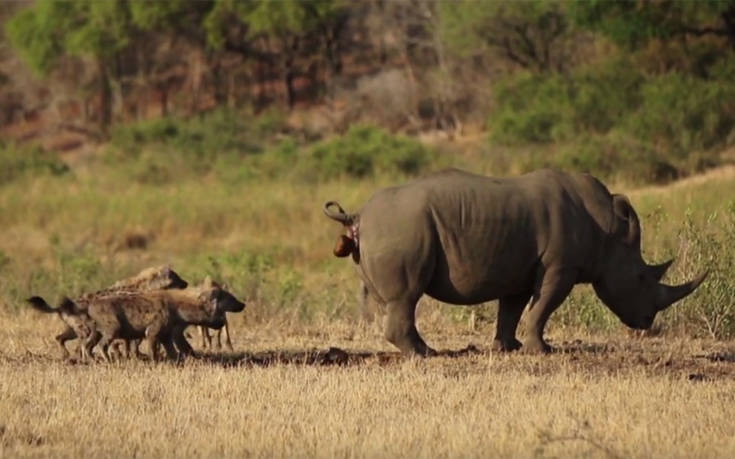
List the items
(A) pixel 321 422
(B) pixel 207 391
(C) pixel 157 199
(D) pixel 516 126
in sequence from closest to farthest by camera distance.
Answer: (A) pixel 321 422 → (B) pixel 207 391 → (C) pixel 157 199 → (D) pixel 516 126

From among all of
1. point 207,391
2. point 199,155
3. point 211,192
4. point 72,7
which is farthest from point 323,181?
point 207,391

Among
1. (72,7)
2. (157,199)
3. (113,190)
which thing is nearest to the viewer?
(157,199)

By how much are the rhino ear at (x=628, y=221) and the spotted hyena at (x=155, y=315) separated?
3087 millimetres

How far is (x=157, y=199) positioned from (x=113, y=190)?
2722 millimetres

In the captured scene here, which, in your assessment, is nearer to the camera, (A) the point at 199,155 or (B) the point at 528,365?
(B) the point at 528,365

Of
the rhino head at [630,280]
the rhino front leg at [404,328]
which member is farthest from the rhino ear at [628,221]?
the rhino front leg at [404,328]

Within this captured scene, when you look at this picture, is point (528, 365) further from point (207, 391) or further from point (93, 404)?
point (93, 404)

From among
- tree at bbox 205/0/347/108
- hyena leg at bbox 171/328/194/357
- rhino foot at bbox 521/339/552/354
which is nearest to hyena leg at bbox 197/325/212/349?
hyena leg at bbox 171/328/194/357

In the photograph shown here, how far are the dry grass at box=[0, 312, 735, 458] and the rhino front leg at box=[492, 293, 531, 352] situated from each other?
0.20m

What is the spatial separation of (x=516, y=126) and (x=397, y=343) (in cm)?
2509

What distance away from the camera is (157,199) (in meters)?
32.4

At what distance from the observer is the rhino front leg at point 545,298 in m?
13.7

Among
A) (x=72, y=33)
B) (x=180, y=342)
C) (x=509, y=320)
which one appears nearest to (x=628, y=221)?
(x=509, y=320)

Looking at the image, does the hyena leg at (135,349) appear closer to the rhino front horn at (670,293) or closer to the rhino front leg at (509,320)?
the rhino front leg at (509,320)
